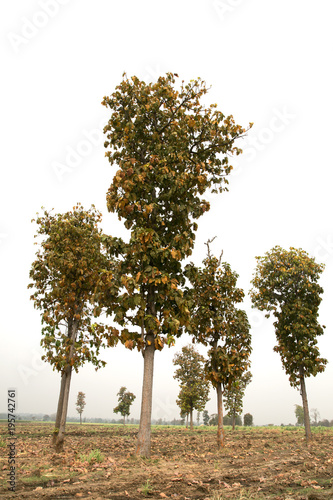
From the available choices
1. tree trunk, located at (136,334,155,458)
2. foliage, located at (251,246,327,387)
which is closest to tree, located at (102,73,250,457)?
tree trunk, located at (136,334,155,458)

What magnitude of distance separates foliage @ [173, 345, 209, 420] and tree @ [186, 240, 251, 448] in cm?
2540

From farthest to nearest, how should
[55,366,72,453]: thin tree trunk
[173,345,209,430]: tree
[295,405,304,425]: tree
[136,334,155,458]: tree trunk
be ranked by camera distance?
[295,405,304,425]: tree, [173,345,209,430]: tree, [55,366,72,453]: thin tree trunk, [136,334,155,458]: tree trunk

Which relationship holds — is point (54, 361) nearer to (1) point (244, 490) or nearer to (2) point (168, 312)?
(2) point (168, 312)

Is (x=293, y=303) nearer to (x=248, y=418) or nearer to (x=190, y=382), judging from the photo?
(x=190, y=382)

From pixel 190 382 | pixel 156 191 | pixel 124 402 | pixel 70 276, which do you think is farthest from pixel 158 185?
pixel 124 402

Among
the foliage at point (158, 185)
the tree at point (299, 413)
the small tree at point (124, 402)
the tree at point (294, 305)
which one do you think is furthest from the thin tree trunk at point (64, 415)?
the tree at point (299, 413)

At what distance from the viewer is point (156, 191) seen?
12.9 m

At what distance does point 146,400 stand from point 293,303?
48.1 ft

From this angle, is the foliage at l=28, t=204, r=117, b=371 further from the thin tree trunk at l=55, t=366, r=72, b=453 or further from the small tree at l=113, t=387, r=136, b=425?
the small tree at l=113, t=387, r=136, b=425

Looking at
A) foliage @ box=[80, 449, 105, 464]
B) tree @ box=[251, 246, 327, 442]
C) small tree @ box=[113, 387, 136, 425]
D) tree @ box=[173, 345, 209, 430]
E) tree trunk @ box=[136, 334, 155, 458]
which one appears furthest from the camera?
small tree @ box=[113, 387, 136, 425]

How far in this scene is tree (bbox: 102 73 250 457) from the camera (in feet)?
35.0

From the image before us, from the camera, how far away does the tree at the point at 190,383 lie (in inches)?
1576

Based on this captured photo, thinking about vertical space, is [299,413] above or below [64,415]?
below

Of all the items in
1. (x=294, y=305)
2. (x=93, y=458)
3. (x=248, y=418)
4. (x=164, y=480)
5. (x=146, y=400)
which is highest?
(x=294, y=305)
